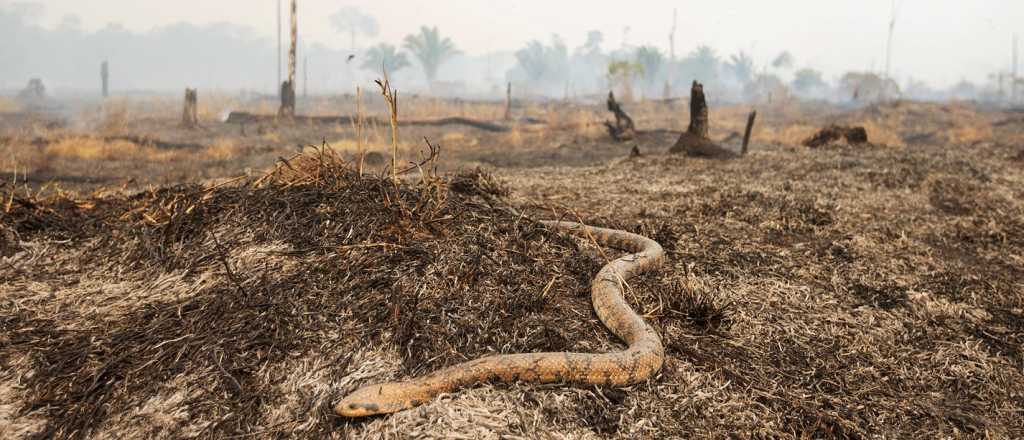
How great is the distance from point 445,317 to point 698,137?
374 inches

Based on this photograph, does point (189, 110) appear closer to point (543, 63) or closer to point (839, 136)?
point (839, 136)

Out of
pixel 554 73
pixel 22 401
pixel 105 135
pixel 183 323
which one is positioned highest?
pixel 554 73

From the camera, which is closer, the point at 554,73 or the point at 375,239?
the point at 375,239

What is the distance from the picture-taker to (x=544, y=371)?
287 centimetres

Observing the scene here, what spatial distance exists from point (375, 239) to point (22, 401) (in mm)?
2023

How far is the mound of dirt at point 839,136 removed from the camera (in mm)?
14086

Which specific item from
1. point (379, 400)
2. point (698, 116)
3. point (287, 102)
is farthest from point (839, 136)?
point (287, 102)

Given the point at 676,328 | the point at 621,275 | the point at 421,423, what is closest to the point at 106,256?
the point at 421,423

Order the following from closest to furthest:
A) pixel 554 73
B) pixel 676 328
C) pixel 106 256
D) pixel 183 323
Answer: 1. pixel 183 323
2. pixel 676 328
3. pixel 106 256
4. pixel 554 73

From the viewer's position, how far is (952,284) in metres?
4.78

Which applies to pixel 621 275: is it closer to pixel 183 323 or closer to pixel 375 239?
pixel 375 239

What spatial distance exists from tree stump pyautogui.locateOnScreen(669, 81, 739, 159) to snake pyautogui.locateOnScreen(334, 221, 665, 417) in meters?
8.71

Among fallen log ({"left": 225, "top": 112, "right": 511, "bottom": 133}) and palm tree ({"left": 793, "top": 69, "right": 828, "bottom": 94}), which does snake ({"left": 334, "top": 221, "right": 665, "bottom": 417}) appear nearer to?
fallen log ({"left": 225, "top": 112, "right": 511, "bottom": 133})

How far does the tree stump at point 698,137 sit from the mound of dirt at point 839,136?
4.27 meters
